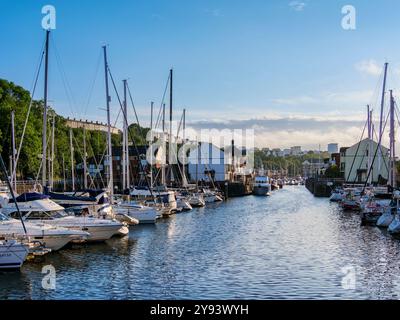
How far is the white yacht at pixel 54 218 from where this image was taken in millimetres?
38812

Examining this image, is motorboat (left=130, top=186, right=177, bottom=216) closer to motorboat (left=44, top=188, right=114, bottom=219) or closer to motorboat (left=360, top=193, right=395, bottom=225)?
motorboat (left=44, top=188, right=114, bottom=219)

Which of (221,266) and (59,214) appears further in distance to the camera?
(59,214)

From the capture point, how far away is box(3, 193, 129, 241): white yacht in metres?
38.8

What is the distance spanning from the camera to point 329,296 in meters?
24.2

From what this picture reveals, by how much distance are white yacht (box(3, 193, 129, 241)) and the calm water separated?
1.06m

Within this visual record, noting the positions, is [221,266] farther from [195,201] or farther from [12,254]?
[195,201]

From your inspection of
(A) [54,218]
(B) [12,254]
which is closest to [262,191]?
(A) [54,218]

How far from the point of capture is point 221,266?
104 feet

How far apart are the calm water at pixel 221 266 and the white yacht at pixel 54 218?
1.06 m

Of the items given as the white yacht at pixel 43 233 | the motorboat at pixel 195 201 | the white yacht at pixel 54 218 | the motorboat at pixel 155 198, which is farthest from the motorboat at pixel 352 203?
the white yacht at pixel 43 233

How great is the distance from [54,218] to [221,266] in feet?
44.9

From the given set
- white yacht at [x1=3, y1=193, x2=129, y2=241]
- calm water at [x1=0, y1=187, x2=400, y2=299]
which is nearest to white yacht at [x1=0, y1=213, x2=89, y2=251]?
calm water at [x1=0, y1=187, x2=400, y2=299]
